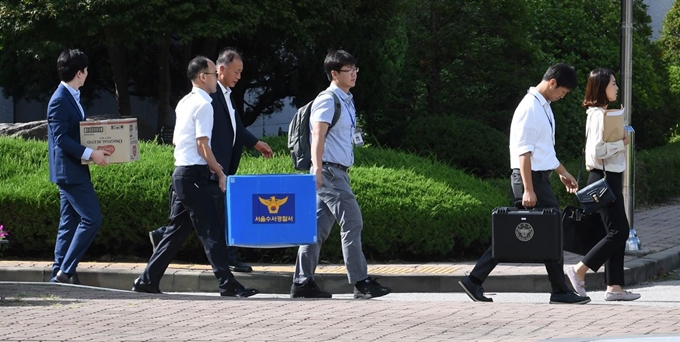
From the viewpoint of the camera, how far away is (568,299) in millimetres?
8297

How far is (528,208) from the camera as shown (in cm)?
827

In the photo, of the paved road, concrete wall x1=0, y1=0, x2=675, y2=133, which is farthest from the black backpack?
concrete wall x1=0, y1=0, x2=675, y2=133

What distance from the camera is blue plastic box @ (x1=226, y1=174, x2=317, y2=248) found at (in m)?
8.39

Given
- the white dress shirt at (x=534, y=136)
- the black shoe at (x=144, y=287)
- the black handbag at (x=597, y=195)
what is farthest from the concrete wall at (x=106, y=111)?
the white dress shirt at (x=534, y=136)

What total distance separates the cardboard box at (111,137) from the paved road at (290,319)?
3.61 ft

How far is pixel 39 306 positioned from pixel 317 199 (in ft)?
6.91

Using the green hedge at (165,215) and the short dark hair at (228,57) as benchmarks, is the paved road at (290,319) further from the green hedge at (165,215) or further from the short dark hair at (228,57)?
the green hedge at (165,215)

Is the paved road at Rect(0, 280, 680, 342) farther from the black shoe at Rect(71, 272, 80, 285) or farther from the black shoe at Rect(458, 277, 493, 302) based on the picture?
the black shoe at Rect(71, 272, 80, 285)

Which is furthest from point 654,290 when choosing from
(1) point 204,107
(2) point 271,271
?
(1) point 204,107

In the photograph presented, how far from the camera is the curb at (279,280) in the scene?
966cm

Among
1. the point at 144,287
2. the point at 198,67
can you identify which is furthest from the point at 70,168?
the point at 198,67

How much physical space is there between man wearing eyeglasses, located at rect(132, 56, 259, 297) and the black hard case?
1.80 m

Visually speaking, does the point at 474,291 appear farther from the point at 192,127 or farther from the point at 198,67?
the point at 198,67

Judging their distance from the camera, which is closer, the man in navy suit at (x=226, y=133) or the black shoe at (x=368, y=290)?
the black shoe at (x=368, y=290)
